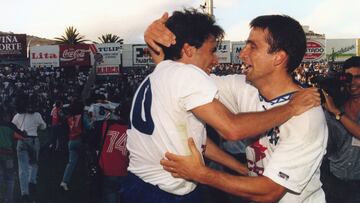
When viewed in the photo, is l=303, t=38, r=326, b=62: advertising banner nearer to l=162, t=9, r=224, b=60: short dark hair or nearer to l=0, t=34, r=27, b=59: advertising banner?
l=0, t=34, r=27, b=59: advertising banner

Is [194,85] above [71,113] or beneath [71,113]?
above

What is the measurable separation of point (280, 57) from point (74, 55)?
35711mm

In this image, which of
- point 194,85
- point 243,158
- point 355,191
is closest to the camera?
point 194,85

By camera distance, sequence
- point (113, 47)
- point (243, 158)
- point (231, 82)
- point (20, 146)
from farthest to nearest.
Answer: point (113, 47), point (20, 146), point (243, 158), point (231, 82)

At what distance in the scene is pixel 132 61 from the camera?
35.8m

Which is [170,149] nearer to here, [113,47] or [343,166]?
[343,166]

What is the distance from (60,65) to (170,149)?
36.4 metres

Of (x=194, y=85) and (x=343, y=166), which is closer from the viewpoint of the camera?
(x=194, y=85)

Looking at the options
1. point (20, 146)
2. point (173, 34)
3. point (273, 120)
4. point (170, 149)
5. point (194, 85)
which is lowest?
point (20, 146)

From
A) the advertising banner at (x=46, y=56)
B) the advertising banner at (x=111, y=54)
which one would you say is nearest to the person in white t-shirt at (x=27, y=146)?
the advertising banner at (x=111, y=54)

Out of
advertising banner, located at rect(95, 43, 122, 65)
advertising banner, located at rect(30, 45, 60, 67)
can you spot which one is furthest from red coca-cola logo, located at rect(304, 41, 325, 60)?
advertising banner, located at rect(30, 45, 60, 67)

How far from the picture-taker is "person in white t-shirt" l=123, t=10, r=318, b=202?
8.78ft

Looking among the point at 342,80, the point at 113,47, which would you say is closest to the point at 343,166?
the point at 342,80

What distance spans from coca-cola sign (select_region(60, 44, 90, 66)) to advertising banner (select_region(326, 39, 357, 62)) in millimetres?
19953
